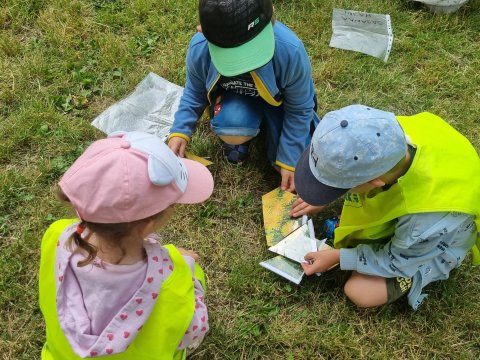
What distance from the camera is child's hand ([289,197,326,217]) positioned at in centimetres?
219

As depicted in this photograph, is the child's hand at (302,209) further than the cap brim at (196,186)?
Yes

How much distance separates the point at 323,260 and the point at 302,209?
0.94ft

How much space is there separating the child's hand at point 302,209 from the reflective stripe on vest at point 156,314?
0.86m

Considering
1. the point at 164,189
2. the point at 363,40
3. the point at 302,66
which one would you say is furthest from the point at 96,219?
the point at 363,40

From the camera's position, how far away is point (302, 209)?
2195mm

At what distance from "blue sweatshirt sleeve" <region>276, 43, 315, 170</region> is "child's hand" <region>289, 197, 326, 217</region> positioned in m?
0.18

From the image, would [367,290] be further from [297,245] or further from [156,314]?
[156,314]

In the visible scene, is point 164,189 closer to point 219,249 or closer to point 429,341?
point 219,249

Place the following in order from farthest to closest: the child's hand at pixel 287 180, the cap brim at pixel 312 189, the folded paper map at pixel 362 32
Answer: the folded paper map at pixel 362 32 < the child's hand at pixel 287 180 < the cap brim at pixel 312 189

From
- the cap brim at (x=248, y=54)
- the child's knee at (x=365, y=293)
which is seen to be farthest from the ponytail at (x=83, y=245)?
the child's knee at (x=365, y=293)

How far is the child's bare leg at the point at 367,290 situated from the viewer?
193cm

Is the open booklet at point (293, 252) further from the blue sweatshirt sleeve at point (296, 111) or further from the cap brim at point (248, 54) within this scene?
the cap brim at point (248, 54)

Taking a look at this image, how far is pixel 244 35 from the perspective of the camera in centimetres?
180

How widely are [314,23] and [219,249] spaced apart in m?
1.65
